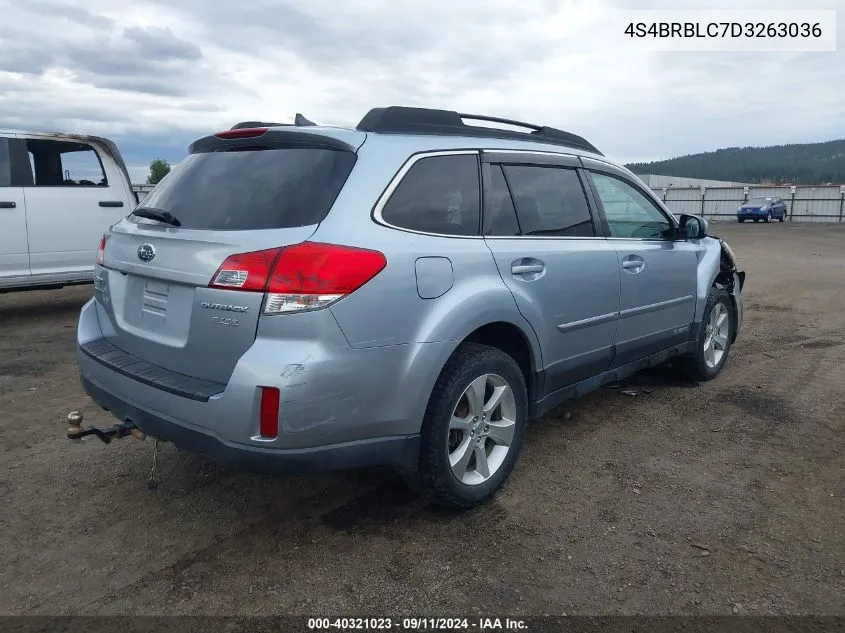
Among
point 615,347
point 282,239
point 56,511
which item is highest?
point 282,239

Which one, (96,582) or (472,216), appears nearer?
(96,582)

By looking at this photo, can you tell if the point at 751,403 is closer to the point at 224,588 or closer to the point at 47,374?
the point at 224,588

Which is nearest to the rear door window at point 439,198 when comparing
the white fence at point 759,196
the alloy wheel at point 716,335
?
the alloy wheel at point 716,335

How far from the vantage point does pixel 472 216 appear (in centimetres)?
318

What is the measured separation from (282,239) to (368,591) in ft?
4.46

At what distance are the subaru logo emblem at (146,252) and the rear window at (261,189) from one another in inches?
6.3

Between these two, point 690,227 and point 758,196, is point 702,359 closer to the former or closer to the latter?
point 690,227

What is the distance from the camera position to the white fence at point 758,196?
125 feet

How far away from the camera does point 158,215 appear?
3.04 metres

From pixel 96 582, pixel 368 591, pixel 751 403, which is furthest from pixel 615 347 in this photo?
pixel 96 582

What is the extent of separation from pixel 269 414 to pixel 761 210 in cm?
3801

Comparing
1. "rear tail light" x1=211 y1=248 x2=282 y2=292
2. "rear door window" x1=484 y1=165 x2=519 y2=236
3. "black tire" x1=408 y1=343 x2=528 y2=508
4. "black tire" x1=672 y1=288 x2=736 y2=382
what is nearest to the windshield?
"black tire" x1=672 y1=288 x2=736 y2=382

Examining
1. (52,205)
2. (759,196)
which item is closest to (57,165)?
(52,205)

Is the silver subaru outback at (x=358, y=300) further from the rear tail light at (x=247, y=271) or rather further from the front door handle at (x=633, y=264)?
the front door handle at (x=633, y=264)
